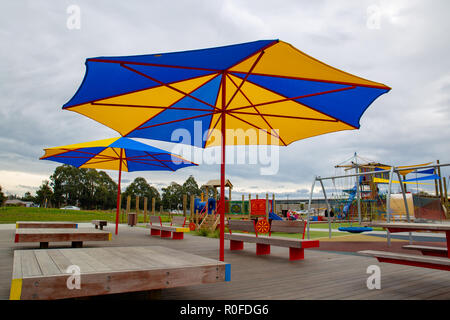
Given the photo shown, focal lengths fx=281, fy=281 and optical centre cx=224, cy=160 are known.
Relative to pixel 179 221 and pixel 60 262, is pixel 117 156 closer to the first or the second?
pixel 179 221

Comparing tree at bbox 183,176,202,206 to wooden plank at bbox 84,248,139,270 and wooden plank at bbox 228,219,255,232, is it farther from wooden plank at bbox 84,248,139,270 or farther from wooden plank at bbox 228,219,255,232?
wooden plank at bbox 84,248,139,270

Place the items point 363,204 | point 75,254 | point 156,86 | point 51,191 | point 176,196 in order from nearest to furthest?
point 75,254, point 156,86, point 363,204, point 51,191, point 176,196

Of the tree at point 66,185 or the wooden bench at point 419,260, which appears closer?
the wooden bench at point 419,260

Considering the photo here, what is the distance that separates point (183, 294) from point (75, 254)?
4.36 ft

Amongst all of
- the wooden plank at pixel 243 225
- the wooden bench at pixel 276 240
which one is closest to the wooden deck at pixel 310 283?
the wooden bench at pixel 276 240

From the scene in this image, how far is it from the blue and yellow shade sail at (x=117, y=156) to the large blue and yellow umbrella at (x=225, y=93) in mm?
2607

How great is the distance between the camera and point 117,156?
10992 mm

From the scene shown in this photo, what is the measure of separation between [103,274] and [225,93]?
340 centimetres

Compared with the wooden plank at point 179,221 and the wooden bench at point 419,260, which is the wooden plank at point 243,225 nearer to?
the wooden plank at point 179,221

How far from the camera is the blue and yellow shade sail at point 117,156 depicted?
356 inches

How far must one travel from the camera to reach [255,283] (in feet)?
13.1

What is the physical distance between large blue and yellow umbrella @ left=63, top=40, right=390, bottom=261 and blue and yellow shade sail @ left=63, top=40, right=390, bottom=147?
0.04 feet

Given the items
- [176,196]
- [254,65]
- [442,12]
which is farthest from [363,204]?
[176,196]
